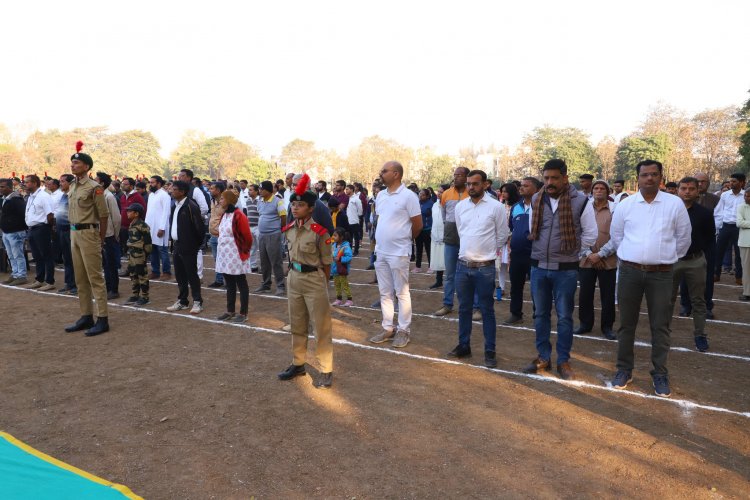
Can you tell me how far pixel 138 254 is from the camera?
28.2 ft

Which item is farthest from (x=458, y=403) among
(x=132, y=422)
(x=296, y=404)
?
(x=132, y=422)

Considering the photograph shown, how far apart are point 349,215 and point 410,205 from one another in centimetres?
865

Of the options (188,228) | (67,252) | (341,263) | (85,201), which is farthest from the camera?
(67,252)

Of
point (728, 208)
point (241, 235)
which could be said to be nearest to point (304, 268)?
point (241, 235)

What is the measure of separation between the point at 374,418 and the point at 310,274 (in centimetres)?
150

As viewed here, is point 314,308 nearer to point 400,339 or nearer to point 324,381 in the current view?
point 324,381

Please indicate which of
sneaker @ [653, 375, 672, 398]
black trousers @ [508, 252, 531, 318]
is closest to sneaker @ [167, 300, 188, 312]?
black trousers @ [508, 252, 531, 318]

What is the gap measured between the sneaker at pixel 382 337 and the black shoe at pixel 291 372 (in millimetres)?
1355

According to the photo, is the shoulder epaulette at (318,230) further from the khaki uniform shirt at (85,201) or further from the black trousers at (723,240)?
the black trousers at (723,240)

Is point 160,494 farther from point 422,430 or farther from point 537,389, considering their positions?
point 537,389

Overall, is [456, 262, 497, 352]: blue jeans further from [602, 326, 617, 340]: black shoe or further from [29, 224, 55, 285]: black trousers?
[29, 224, 55, 285]: black trousers

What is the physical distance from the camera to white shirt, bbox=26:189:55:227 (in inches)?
385

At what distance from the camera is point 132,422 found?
4184mm

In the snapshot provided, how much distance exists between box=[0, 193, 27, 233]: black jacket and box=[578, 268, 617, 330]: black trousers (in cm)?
1064
